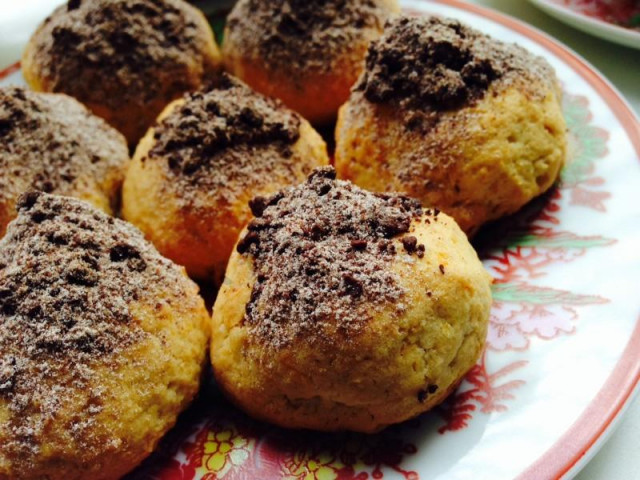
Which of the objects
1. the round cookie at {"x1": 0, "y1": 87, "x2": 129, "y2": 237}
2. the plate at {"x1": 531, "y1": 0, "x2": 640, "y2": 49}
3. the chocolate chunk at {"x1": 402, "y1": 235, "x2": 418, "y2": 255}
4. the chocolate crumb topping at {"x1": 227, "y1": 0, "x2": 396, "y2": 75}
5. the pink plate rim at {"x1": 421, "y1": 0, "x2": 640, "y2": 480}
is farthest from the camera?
the plate at {"x1": 531, "y1": 0, "x2": 640, "y2": 49}

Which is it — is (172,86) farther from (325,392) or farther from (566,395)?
(566,395)

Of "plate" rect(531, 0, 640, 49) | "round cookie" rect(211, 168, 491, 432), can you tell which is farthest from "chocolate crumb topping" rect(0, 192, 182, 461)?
"plate" rect(531, 0, 640, 49)

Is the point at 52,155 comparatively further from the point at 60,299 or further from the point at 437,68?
the point at 437,68

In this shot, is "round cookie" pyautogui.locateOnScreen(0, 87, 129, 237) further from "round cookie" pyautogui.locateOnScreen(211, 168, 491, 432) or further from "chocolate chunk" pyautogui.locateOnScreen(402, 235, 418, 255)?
"chocolate chunk" pyautogui.locateOnScreen(402, 235, 418, 255)

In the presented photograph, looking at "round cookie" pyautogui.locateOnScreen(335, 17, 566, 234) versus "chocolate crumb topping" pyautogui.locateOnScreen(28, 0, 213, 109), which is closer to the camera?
"round cookie" pyautogui.locateOnScreen(335, 17, 566, 234)

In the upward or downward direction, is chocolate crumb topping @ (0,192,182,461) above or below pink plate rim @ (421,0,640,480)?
below

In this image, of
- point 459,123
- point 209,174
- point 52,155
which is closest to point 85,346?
point 209,174

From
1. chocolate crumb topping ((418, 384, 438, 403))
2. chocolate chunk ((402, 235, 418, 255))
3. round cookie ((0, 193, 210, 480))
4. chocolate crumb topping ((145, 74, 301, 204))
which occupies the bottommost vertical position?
round cookie ((0, 193, 210, 480))
